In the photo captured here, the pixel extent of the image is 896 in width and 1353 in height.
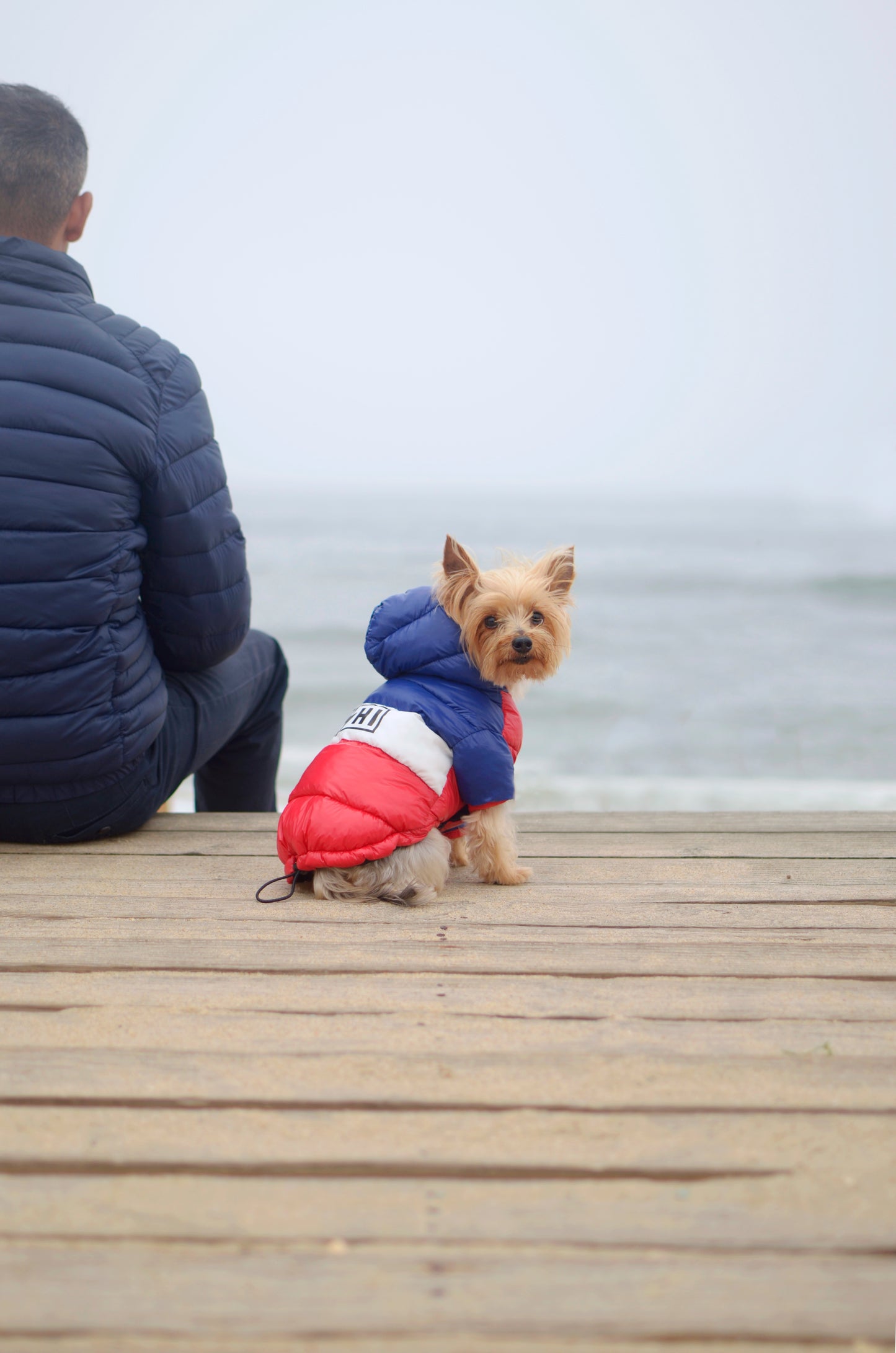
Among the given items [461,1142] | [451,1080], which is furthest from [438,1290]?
[451,1080]

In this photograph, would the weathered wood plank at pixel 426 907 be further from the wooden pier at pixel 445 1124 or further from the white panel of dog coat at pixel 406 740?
the white panel of dog coat at pixel 406 740

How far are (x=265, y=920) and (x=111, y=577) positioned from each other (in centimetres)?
102

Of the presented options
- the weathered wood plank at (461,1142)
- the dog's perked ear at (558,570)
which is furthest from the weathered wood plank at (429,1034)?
the dog's perked ear at (558,570)

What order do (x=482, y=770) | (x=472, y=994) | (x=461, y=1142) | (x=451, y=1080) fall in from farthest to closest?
(x=482, y=770)
(x=472, y=994)
(x=451, y=1080)
(x=461, y=1142)

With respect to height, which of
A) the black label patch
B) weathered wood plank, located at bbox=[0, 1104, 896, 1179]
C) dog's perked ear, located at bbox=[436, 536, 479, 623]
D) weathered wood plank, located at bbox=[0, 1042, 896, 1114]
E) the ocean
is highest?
dog's perked ear, located at bbox=[436, 536, 479, 623]

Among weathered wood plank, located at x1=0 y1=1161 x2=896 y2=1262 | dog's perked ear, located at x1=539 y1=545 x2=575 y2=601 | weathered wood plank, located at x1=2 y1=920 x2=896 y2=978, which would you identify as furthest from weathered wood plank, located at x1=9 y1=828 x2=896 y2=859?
weathered wood plank, located at x1=0 y1=1161 x2=896 y2=1262

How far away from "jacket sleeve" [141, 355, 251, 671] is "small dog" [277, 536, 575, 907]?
1.62ft

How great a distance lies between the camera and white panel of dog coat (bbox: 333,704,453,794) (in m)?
2.65

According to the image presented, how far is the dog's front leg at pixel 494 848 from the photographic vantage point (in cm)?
273

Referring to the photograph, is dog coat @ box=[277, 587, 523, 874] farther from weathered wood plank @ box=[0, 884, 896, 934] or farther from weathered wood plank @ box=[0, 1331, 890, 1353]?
weathered wood plank @ box=[0, 1331, 890, 1353]

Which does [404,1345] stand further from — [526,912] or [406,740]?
[406,740]

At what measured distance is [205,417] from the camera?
296 centimetres

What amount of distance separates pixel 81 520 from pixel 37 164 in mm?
973

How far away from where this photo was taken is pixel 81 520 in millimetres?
2682
